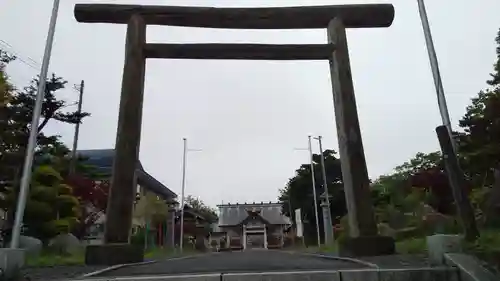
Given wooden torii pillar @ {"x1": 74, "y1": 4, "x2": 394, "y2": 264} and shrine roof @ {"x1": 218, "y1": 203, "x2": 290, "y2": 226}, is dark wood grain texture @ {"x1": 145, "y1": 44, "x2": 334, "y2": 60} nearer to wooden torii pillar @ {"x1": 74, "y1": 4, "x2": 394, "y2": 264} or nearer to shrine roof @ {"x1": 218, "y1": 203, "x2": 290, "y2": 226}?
wooden torii pillar @ {"x1": 74, "y1": 4, "x2": 394, "y2": 264}

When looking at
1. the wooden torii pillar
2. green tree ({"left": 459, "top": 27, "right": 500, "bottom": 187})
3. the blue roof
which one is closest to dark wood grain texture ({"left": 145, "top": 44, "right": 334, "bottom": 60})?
the wooden torii pillar

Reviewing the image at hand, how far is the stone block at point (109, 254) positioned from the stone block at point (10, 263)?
1.45m

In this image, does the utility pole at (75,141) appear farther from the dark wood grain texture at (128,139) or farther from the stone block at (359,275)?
the stone block at (359,275)

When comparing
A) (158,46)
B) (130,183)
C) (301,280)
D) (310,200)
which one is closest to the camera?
(301,280)

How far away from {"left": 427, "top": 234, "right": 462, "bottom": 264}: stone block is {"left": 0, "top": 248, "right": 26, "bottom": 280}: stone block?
202 inches

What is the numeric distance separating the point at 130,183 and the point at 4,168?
32.3 ft

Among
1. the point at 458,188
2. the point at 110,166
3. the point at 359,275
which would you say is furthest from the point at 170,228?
the point at 359,275

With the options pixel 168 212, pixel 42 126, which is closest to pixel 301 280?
pixel 42 126

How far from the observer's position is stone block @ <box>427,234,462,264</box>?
512 cm

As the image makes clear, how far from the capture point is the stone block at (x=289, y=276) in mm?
4422

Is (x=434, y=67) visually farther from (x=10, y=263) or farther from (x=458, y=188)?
(x=10, y=263)

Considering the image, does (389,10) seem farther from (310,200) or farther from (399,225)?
(310,200)

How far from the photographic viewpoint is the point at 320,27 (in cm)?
909

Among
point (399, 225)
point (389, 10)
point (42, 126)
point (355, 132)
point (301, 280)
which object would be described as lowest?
point (301, 280)
